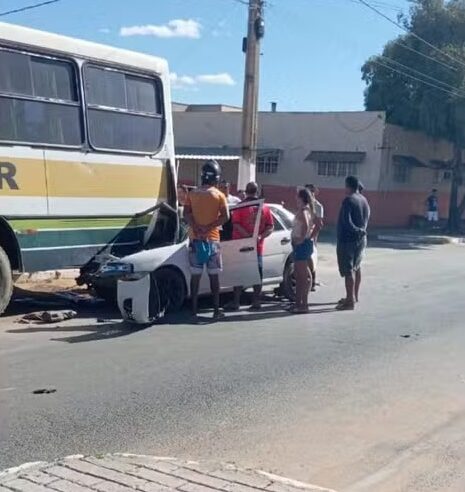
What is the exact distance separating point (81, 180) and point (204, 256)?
1.84 metres

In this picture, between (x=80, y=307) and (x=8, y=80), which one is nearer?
(x=8, y=80)

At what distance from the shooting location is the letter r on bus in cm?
904

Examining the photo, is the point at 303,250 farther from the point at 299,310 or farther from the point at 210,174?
the point at 210,174

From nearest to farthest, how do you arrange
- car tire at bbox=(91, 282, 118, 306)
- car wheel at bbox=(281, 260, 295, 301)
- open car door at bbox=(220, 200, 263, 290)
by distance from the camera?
car tire at bbox=(91, 282, 118, 306) → open car door at bbox=(220, 200, 263, 290) → car wheel at bbox=(281, 260, 295, 301)

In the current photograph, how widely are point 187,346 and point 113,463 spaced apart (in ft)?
12.0

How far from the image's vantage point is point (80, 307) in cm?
1073

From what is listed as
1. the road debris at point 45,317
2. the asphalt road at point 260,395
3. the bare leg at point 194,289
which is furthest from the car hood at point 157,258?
the road debris at point 45,317

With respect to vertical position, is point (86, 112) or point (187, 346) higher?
point (86, 112)

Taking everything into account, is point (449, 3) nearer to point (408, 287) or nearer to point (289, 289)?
point (408, 287)

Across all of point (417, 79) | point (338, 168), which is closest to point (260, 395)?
point (338, 168)

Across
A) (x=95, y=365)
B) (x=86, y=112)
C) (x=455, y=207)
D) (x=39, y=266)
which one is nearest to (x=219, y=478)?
(x=95, y=365)

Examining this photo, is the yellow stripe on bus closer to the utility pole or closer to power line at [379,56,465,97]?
the utility pole

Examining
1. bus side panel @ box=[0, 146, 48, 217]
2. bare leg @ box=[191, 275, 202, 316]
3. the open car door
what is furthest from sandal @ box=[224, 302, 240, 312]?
bus side panel @ box=[0, 146, 48, 217]

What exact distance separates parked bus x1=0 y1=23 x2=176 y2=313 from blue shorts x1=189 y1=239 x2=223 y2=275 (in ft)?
4.36
